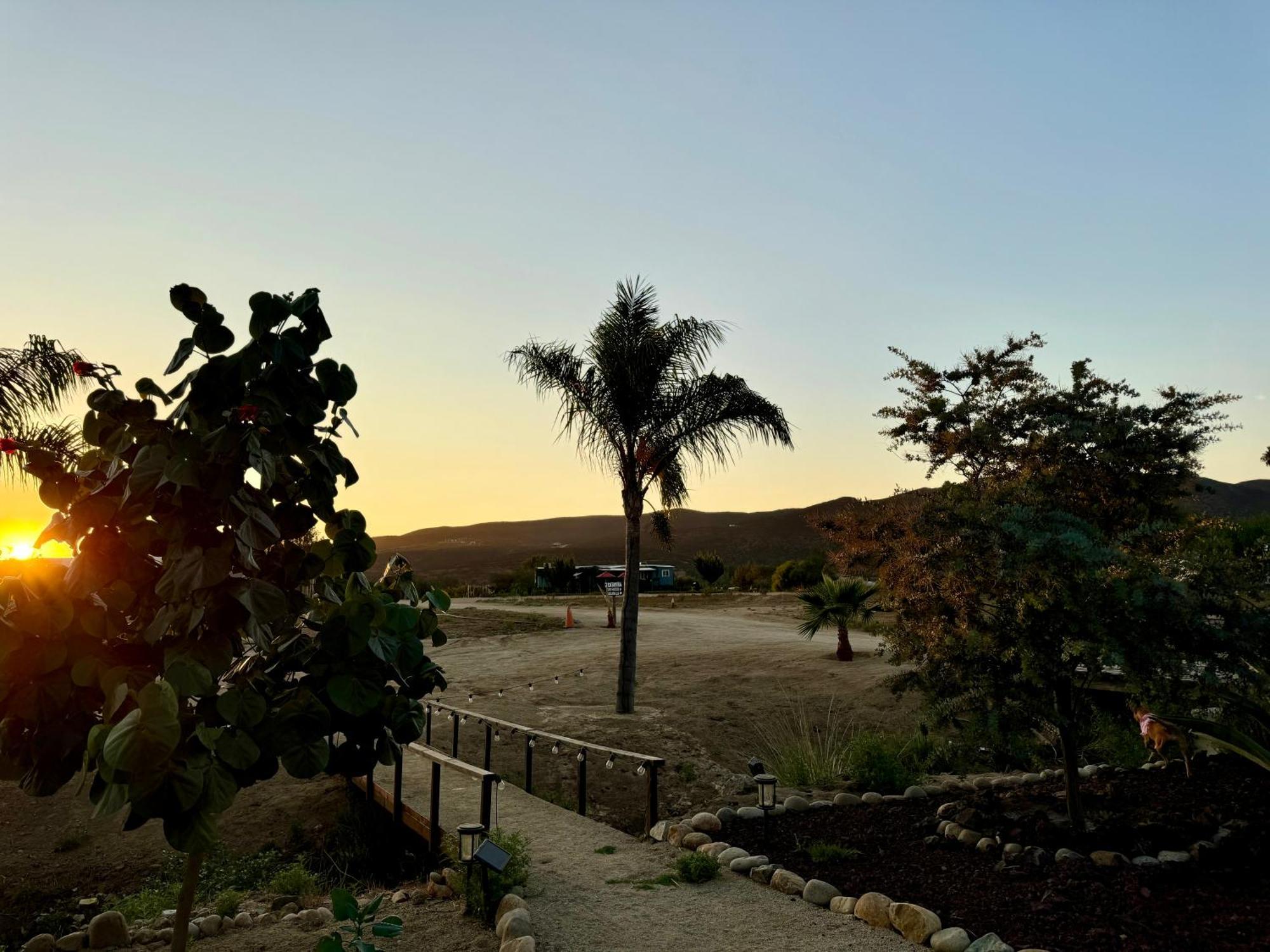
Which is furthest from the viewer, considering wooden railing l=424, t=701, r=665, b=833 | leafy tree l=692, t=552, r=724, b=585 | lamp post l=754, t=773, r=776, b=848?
leafy tree l=692, t=552, r=724, b=585

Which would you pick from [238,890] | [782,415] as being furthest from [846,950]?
[782,415]

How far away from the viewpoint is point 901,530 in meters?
14.8

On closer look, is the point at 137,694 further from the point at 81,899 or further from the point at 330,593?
the point at 81,899

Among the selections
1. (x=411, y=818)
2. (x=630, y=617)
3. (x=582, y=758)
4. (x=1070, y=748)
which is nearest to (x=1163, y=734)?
(x=1070, y=748)


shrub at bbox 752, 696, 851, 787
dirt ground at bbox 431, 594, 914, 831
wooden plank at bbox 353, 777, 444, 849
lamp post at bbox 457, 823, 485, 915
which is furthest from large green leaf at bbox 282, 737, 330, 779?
shrub at bbox 752, 696, 851, 787

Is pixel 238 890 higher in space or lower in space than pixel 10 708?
lower

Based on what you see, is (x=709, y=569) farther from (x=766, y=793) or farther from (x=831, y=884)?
(x=831, y=884)

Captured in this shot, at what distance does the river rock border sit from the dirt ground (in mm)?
1828

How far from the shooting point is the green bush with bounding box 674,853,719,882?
6.97 meters

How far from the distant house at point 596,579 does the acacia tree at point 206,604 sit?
122 ft

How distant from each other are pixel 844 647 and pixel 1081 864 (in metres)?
12.8

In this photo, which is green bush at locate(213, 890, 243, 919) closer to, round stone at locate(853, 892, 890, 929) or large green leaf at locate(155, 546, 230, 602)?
round stone at locate(853, 892, 890, 929)

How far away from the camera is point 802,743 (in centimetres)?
1216

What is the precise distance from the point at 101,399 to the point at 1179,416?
51.6 feet
